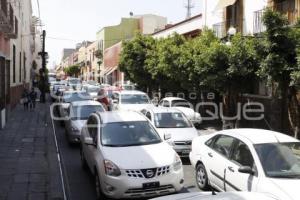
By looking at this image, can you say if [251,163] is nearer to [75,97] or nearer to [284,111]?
[284,111]

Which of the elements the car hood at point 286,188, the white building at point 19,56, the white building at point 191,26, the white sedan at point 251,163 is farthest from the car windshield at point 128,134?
the white building at point 191,26

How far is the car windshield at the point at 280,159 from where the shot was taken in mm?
7059

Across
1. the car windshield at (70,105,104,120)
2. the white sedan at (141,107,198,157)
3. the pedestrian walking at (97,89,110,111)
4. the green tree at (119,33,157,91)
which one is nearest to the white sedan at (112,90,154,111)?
the pedestrian walking at (97,89,110,111)

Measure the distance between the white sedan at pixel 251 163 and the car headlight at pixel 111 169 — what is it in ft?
6.17

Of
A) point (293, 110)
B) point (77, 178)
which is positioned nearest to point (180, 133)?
point (77, 178)

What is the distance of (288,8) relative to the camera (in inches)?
726

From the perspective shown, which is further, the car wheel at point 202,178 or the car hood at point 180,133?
the car hood at point 180,133

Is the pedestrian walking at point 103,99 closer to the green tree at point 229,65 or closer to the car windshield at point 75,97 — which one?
the car windshield at point 75,97

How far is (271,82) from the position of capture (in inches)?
574

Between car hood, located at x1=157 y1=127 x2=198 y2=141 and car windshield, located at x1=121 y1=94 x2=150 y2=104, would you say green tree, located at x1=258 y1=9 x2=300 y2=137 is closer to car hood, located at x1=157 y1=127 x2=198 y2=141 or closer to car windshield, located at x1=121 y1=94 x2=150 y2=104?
car hood, located at x1=157 y1=127 x2=198 y2=141

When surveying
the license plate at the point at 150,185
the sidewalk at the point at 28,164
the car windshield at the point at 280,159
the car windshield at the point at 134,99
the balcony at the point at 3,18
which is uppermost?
the balcony at the point at 3,18

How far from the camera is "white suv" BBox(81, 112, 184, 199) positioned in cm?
816

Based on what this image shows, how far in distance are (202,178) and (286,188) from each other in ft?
9.83

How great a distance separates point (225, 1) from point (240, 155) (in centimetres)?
1686
